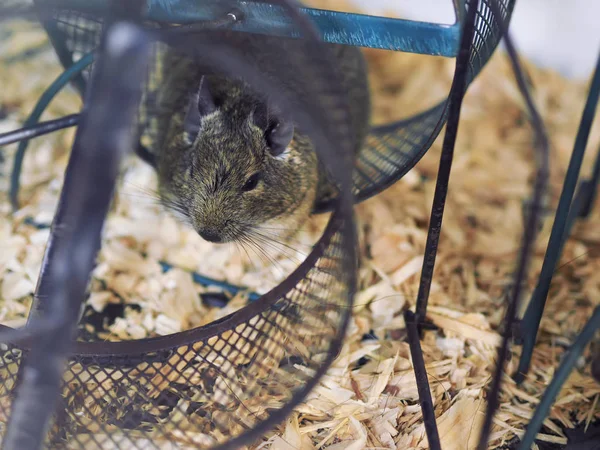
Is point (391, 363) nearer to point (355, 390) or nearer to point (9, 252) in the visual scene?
point (355, 390)

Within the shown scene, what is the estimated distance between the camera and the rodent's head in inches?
77.7

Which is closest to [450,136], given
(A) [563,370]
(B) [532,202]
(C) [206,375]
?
(B) [532,202]

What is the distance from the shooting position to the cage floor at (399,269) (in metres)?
1.91

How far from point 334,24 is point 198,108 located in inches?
22.8

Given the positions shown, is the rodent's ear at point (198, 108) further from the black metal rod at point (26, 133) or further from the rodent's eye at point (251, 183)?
the black metal rod at point (26, 133)

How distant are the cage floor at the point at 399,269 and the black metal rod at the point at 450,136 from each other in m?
0.32

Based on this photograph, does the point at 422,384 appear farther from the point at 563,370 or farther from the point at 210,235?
the point at 210,235

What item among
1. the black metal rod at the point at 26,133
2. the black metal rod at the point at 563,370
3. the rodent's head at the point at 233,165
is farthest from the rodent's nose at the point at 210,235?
the black metal rod at the point at 563,370

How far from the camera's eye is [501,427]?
1.87 m

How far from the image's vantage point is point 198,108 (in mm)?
2033

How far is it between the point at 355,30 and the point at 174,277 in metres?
1.31

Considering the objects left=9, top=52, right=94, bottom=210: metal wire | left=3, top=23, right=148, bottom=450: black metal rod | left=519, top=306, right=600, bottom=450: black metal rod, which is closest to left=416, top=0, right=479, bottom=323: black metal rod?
left=519, top=306, right=600, bottom=450: black metal rod

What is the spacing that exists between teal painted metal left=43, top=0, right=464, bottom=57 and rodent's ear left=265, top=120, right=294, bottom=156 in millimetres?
321

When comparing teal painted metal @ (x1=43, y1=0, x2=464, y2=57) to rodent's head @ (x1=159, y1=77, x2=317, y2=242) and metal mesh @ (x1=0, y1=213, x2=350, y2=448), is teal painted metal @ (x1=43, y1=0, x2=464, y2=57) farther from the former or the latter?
metal mesh @ (x1=0, y1=213, x2=350, y2=448)
